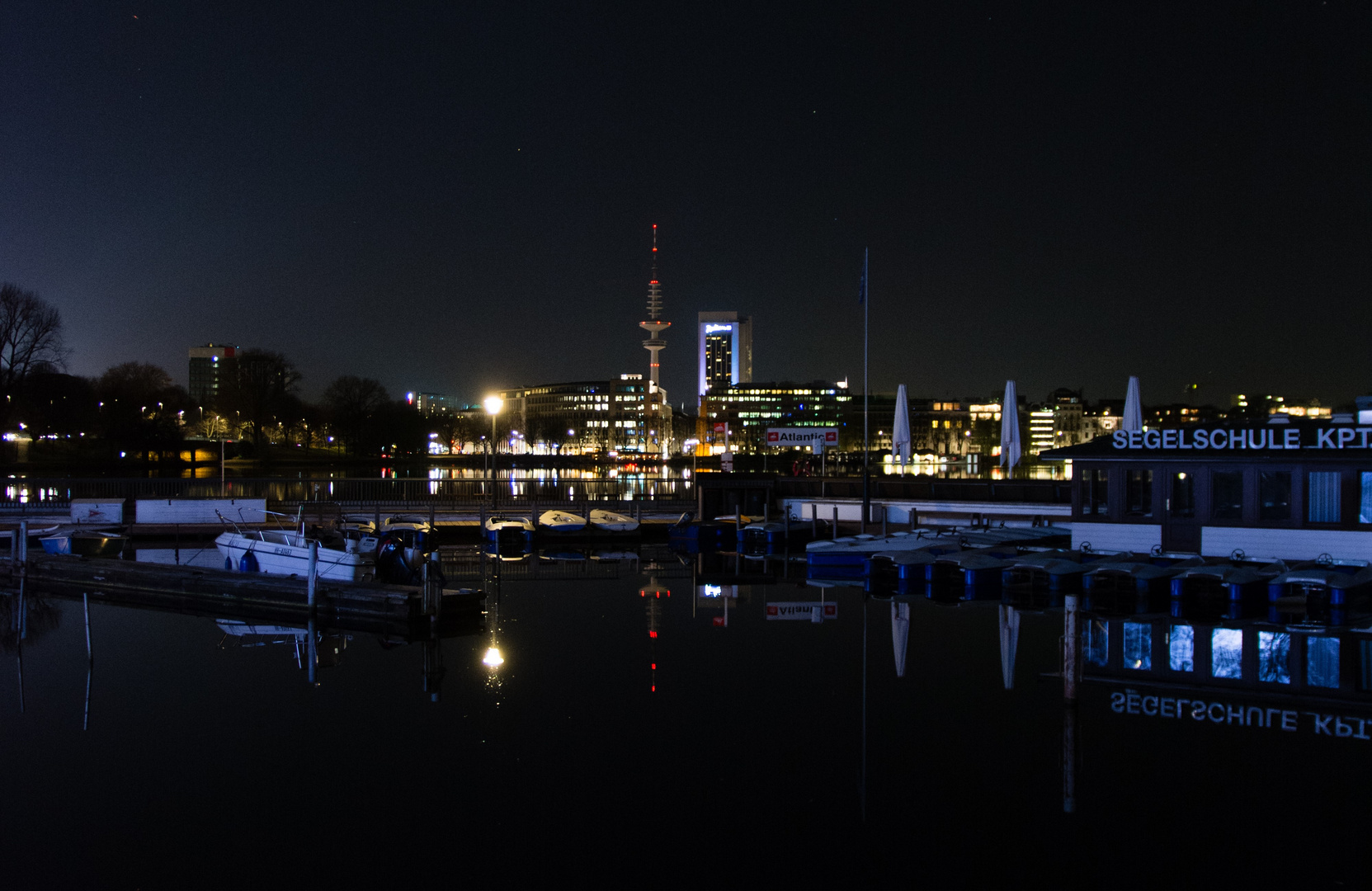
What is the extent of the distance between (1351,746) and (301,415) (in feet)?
434

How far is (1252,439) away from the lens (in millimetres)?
24859

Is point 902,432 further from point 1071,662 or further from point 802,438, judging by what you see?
point 1071,662

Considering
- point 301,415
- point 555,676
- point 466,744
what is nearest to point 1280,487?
point 555,676

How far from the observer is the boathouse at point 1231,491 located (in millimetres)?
23969

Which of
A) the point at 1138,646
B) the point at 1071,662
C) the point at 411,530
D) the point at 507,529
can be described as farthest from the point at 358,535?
the point at 1071,662

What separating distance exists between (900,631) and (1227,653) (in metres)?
6.09

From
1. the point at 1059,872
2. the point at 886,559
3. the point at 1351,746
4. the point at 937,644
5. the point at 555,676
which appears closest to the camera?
the point at 1059,872

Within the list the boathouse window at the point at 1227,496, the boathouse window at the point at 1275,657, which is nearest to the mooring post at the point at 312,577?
the boathouse window at the point at 1275,657

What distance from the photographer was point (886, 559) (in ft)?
92.9

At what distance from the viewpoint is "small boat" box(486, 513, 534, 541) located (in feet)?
125

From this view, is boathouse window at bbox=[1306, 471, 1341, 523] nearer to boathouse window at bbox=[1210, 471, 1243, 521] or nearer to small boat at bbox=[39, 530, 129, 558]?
boathouse window at bbox=[1210, 471, 1243, 521]

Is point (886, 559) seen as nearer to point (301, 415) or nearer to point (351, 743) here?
point (351, 743)

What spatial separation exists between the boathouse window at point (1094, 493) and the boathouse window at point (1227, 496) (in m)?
2.74

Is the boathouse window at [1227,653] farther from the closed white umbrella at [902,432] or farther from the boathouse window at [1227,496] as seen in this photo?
the closed white umbrella at [902,432]
